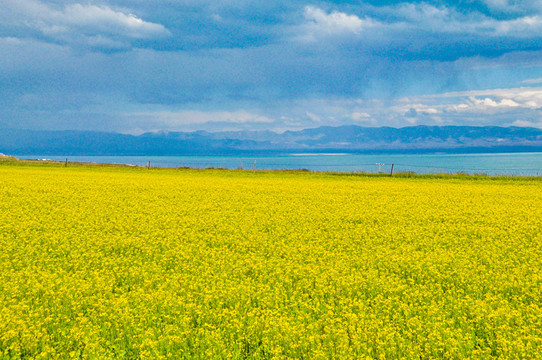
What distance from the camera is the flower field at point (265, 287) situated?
21.4 ft

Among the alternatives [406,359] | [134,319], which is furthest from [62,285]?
[406,359]

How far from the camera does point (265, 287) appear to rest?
876 cm

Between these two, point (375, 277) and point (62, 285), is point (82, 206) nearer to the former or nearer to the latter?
point (62, 285)

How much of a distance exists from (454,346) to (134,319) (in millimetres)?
5428

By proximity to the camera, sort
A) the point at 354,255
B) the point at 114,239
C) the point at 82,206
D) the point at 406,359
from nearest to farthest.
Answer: the point at 406,359
the point at 354,255
the point at 114,239
the point at 82,206

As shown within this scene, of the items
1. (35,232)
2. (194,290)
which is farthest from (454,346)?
A: (35,232)

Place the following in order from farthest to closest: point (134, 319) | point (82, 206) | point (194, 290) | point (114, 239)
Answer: point (82, 206)
point (114, 239)
point (194, 290)
point (134, 319)

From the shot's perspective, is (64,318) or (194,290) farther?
(194,290)

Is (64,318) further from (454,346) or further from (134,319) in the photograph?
(454,346)

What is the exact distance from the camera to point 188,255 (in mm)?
11430

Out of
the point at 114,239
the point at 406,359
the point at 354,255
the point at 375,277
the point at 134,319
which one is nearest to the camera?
the point at 406,359

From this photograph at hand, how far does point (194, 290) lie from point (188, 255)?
2.73 metres

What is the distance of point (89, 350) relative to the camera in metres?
6.20

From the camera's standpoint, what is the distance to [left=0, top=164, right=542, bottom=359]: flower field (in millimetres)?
6512
